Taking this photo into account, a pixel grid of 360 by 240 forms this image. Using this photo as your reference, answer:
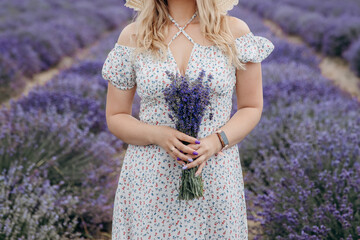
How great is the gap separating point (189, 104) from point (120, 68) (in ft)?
1.37

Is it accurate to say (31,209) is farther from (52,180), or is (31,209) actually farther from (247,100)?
(247,100)

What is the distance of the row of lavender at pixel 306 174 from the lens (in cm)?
272

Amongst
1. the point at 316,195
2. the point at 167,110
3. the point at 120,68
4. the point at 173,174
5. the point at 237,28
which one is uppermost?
the point at 237,28

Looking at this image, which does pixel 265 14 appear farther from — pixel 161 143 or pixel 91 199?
pixel 161 143

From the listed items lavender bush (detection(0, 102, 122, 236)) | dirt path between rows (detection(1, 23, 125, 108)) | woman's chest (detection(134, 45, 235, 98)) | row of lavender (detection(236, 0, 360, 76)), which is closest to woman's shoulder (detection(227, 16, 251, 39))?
woman's chest (detection(134, 45, 235, 98))

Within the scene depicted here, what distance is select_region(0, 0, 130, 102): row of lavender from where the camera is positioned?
837 cm

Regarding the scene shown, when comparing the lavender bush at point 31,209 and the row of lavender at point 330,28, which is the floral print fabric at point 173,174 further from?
the row of lavender at point 330,28

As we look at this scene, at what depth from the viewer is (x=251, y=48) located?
5.86ft

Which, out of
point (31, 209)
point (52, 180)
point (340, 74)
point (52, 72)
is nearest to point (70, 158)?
point (52, 180)

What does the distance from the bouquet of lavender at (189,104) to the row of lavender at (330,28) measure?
8076 mm

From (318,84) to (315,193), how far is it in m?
3.31

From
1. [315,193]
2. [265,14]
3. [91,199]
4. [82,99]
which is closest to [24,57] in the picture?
[82,99]

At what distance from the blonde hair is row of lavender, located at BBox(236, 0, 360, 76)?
7812 mm

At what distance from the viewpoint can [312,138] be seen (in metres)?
3.65
